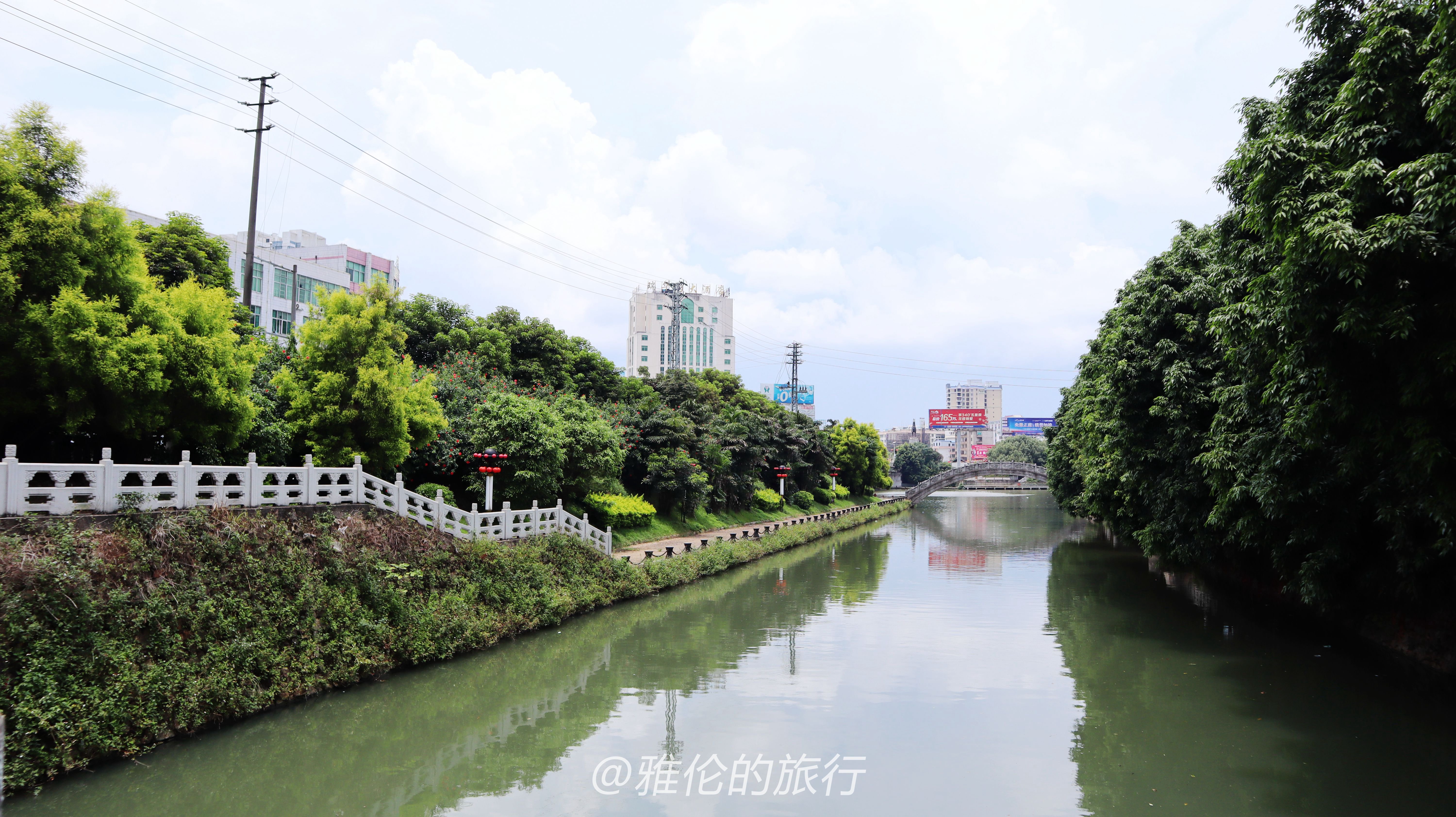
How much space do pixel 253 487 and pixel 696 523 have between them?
21505 mm

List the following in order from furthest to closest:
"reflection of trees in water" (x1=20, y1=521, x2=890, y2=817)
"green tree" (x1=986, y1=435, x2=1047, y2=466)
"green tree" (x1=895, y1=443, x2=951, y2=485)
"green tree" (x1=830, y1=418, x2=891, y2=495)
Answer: "green tree" (x1=986, y1=435, x2=1047, y2=466) → "green tree" (x1=895, y1=443, x2=951, y2=485) → "green tree" (x1=830, y1=418, x2=891, y2=495) → "reflection of trees in water" (x1=20, y1=521, x2=890, y2=817)

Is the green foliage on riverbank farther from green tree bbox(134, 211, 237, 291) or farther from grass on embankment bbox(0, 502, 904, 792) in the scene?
green tree bbox(134, 211, 237, 291)

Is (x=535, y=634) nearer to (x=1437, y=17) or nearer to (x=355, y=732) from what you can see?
(x=355, y=732)

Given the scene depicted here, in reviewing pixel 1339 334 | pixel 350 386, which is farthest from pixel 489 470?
pixel 1339 334

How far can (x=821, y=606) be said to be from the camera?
19.4 m

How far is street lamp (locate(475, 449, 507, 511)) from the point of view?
1673cm

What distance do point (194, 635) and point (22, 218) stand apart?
22.4 ft

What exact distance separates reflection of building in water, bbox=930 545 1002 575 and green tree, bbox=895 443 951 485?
62.4m

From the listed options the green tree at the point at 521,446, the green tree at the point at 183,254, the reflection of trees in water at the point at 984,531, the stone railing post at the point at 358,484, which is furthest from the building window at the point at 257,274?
the reflection of trees in water at the point at 984,531

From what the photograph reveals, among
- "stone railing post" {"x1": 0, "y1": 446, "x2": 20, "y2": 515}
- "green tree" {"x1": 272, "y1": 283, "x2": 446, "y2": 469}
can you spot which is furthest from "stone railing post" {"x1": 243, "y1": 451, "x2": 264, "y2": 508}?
"green tree" {"x1": 272, "y1": 283, "x2": 446, "y2": 469}

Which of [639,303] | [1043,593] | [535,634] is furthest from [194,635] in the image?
[639,303]

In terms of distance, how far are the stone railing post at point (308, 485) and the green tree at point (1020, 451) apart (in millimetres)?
104431

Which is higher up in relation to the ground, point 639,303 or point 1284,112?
point 639,303

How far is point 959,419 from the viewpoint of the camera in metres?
92.6
